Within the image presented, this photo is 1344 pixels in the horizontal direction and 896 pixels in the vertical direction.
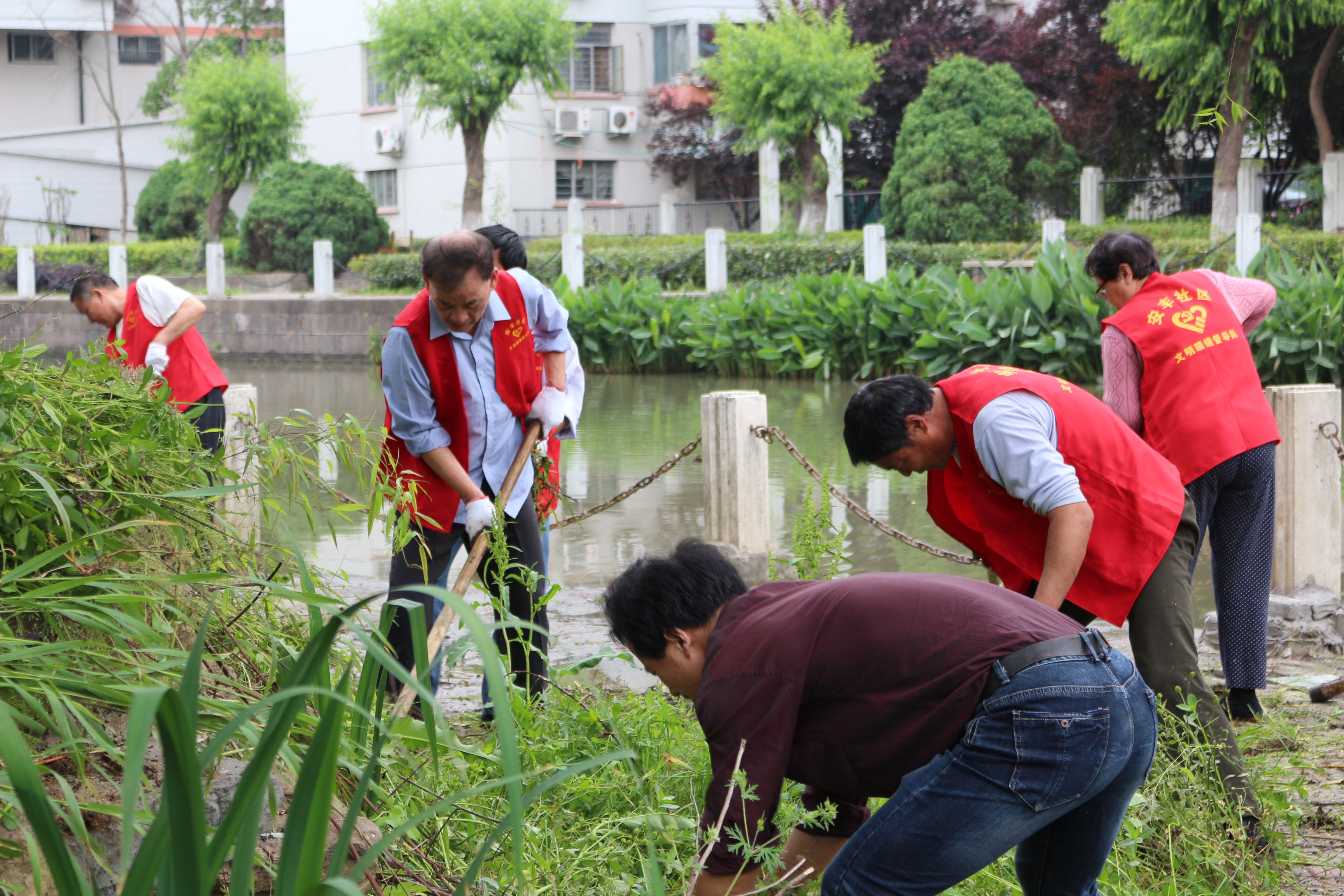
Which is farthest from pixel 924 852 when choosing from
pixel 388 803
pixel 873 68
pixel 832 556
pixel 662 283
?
pixel 873 68

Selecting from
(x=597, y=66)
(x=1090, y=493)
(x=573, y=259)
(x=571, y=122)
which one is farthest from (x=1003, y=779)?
(x=597, y=66)

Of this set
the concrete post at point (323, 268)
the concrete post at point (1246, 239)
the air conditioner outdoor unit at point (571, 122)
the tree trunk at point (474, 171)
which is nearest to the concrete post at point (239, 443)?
the concrete post at point (1246, 239)

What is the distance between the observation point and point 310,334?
1945cm

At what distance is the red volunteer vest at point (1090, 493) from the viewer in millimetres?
2842

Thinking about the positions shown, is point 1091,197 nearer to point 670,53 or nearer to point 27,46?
point 670,53

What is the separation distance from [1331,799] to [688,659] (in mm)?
2142

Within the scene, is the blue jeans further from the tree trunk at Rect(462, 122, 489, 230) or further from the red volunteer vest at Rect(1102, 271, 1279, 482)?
the tree trunk at Rect(462, 122, 489, 230)

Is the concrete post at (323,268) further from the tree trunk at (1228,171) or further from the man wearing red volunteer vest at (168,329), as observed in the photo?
the man wearing red volunteer vest at (168,329)

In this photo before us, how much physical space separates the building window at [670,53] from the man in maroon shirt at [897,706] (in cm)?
2853

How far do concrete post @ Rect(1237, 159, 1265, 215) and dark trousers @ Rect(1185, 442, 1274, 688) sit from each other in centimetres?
1688

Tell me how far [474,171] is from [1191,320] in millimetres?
21150

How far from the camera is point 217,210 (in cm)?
2648

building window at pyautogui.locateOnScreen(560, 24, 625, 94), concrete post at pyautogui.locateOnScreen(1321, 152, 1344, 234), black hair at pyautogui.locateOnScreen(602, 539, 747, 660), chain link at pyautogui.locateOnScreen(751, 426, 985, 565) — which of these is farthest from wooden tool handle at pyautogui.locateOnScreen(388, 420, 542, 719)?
building window at pyautogui.locateOnScreen(560, 24, 625, 94)

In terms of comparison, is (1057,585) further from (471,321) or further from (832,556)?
(471,321)
